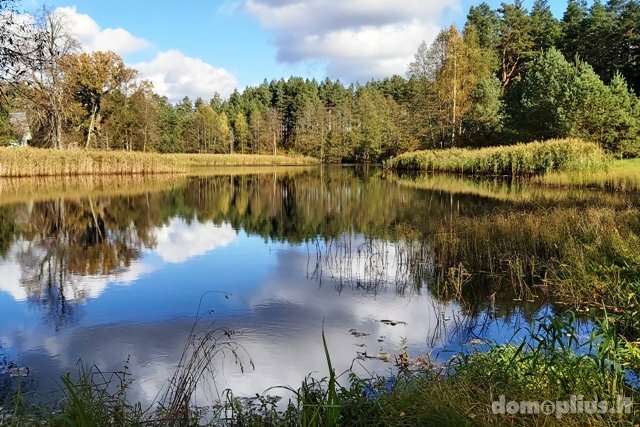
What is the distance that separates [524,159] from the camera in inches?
1202

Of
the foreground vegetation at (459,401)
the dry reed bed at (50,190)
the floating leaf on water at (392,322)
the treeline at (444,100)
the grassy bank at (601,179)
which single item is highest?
the treeline at (444,100)

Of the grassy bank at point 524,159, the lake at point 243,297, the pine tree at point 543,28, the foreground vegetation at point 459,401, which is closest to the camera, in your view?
the foreground vegetation at point 459,401

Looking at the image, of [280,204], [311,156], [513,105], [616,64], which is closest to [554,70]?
[513,105]

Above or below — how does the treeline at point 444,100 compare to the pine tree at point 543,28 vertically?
below

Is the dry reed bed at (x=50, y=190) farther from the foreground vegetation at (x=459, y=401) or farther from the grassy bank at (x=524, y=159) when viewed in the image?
the grassy bank at (x=524, y=159)

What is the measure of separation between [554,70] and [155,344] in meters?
38.4

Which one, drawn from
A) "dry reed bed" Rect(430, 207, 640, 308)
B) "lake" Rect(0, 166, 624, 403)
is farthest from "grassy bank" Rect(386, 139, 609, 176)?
"dry reed bed" Rect(430, 207, 640, 308)

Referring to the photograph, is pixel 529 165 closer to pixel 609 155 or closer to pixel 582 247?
pixel 609 155

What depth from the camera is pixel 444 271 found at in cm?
948

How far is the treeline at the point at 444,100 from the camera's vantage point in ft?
111

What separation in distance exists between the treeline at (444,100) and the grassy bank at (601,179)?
9.78 m

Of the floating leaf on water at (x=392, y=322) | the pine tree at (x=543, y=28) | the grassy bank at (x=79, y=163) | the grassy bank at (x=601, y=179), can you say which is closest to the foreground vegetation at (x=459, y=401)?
the floating leaf on water at (x=392, y=322)

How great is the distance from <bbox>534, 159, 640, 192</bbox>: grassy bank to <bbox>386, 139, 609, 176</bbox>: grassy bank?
3.54 ft

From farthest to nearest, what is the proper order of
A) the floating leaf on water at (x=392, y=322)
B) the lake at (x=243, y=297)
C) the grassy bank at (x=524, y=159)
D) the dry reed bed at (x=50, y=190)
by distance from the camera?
the grassy bank at (x=524, y=159)
the dry reed bed at (x=50, y=190)
the floating leaf on water at (x=392, y=322)
the lake at (x=243, y=297)
